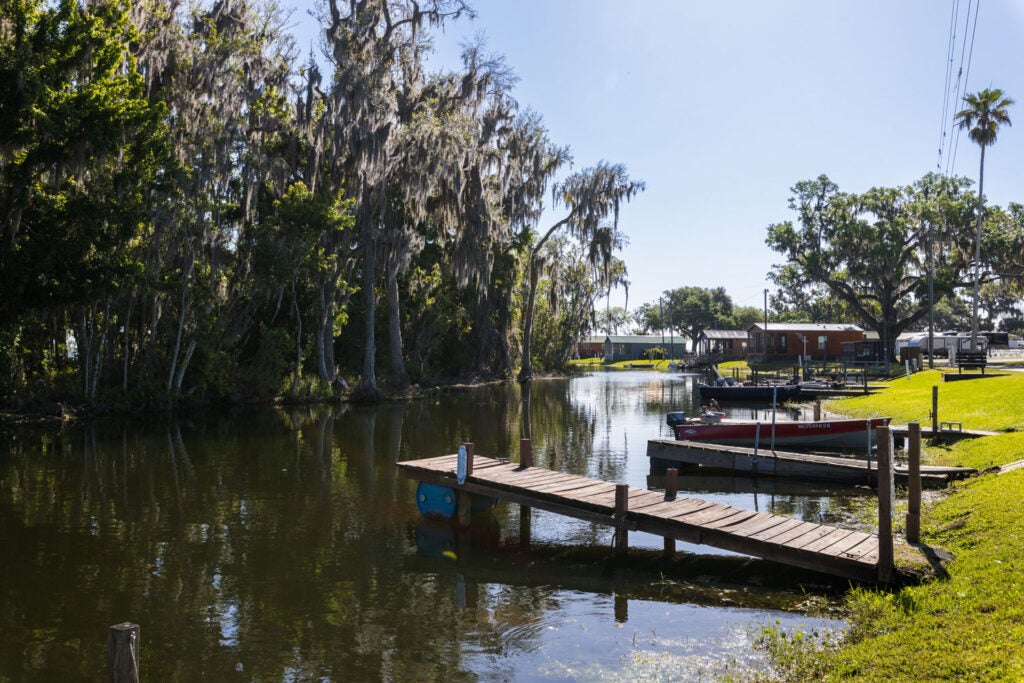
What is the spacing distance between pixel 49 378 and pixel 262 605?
23.0 m

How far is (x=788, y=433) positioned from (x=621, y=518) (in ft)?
38.2

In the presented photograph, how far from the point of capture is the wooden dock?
563 inches

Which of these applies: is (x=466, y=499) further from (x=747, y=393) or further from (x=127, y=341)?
(x=747, y=393)

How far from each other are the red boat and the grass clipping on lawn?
7620 millimetres

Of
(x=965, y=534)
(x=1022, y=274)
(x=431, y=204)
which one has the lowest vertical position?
(x=965, y=534)

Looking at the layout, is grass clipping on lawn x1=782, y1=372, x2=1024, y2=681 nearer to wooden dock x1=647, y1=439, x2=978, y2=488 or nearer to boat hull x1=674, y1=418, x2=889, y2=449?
wooden dock x1=647, y1=439, x2=978, y2=488

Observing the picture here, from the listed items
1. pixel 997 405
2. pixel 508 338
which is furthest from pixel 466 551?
pixel 508 338

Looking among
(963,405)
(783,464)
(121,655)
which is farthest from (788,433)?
(121,655)

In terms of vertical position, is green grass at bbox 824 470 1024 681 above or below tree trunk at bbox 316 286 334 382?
below

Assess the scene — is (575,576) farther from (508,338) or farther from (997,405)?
(508,338)

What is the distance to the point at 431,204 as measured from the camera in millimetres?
41625

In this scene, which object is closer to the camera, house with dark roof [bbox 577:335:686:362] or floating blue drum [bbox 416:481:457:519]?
floating blue drum [bbox 416:481:457:519]

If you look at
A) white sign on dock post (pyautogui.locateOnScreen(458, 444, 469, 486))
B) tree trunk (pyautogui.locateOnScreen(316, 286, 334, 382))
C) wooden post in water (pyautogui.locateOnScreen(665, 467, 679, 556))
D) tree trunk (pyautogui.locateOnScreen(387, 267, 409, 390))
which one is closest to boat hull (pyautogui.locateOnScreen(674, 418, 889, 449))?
wooden post in water (pyautogui.locateOnScreen(665, 467, 679, 556))

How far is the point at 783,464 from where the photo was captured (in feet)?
55.1
